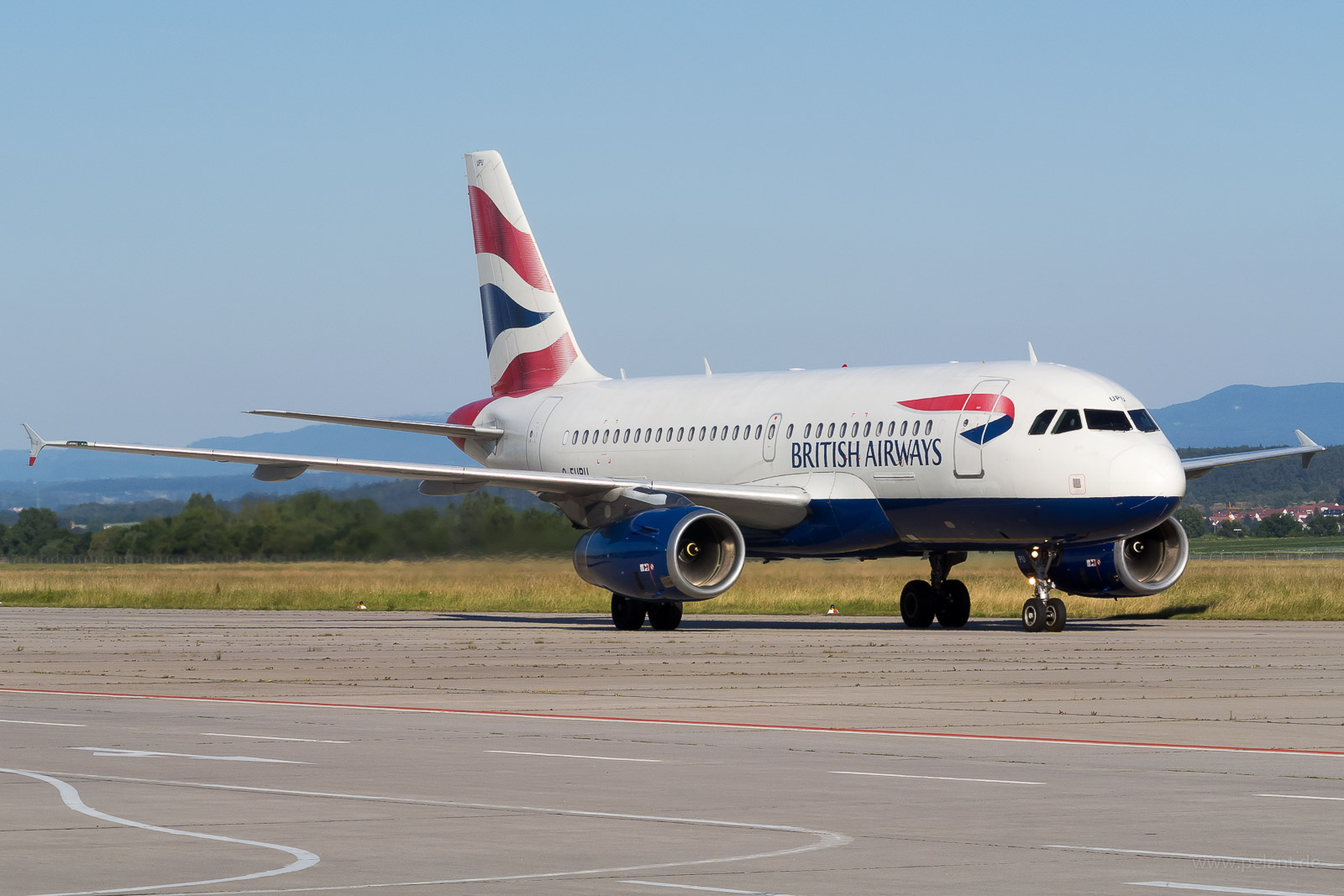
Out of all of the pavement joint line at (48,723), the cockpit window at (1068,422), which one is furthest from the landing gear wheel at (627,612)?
the pavement joint line at (48,723)

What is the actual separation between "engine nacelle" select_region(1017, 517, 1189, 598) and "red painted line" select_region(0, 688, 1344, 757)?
17.2 metres

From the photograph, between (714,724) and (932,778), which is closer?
(932,778)

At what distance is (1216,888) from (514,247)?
33.6 meters

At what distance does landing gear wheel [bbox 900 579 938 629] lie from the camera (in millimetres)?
32438

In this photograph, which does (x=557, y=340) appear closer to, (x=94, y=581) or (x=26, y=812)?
(x=94, y=581)

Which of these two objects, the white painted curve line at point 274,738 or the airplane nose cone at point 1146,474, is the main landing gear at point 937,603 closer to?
the airplane nose cone at point 1146,474

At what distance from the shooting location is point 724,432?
112ft

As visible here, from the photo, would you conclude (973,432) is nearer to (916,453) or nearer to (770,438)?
(916,453)

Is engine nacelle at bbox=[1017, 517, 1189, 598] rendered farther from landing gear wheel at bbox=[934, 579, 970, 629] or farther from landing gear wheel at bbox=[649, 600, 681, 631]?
landing gear wheel at bbox=[649, 600, 681, 631]

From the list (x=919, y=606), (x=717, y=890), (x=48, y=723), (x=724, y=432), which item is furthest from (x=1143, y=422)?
(x=717, y=890)

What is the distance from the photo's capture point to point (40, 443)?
31.9 metres

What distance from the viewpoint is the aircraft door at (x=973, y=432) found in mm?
29578

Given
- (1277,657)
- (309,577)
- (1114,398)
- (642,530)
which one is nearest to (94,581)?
(309,577)

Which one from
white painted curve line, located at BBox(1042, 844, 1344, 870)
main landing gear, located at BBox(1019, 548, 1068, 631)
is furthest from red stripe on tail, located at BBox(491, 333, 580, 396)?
white painted curve line, located at BBox(1042, 844, 1344, 870)
